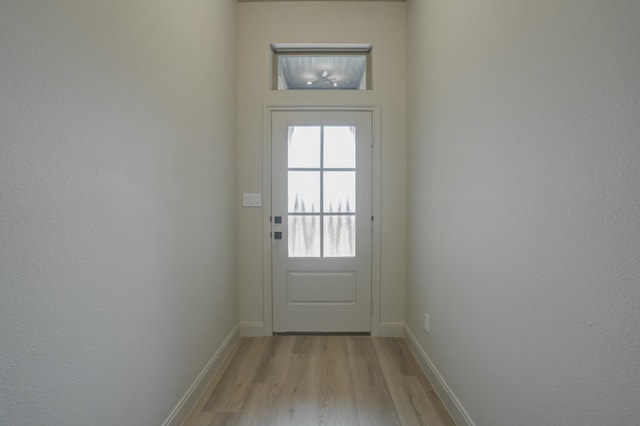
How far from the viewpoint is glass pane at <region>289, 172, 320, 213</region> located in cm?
294

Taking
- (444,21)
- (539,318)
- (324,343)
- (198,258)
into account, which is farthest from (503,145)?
(324,343)

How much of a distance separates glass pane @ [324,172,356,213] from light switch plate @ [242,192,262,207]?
61 centimetres

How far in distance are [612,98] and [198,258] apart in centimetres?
202

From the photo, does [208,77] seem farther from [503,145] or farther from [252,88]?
[503,145]

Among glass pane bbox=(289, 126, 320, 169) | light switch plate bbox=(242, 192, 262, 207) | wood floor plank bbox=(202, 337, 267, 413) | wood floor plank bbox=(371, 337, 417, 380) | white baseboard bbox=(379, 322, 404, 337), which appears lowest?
wood floor plank bbox=(371, 337, 417, 380)

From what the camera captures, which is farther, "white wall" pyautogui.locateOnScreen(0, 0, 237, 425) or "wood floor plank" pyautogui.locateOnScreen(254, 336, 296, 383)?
"wood floor plank" pyautogui.locateOnScreen(254, 336, 296, 383)

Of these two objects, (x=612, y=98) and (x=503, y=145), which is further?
(x=503, y=145)

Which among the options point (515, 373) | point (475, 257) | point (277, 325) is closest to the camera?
point (515, 373)

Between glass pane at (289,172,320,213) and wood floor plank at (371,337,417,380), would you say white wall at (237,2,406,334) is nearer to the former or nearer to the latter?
wood floor plank at (371,337,417,380)

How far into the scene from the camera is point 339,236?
2.96 m

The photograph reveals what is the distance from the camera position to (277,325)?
9.68 feet

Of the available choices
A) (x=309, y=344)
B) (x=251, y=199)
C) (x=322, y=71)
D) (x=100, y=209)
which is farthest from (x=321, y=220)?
(x=100, y=209)

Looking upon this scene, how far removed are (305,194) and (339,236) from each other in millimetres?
501

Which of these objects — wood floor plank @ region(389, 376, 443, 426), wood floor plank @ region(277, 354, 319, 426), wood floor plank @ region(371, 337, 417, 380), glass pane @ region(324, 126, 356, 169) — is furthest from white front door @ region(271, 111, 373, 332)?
wood floor plank @ region(389, 376, 443, 426)
